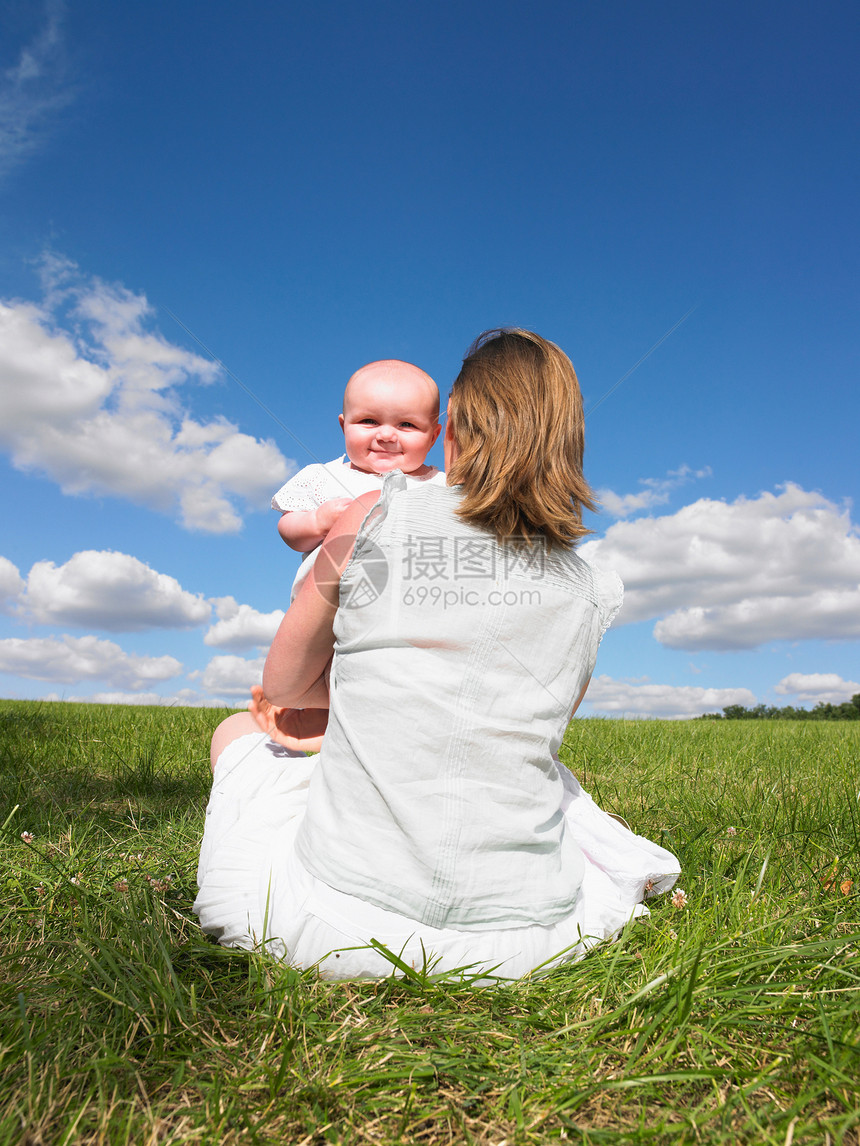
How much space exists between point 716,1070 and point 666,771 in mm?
3684

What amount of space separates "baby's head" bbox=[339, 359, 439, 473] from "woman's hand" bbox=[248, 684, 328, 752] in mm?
1208

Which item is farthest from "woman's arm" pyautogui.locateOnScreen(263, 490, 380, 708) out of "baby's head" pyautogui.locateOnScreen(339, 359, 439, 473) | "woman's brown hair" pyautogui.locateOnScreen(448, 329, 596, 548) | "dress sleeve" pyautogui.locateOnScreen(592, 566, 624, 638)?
"baby's head" pyautogui.locateOnScreen(339, 359, 439, 473)

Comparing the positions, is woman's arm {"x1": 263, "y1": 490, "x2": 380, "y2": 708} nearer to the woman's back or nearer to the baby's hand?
the woman's back

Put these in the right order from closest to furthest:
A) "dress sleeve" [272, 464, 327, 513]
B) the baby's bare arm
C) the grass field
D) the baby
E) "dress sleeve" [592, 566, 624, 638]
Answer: the grass field → "dress sleeve" [592, 566, 624, 638] → the baby's bare arm → "dress sleeve" [272, 464, 327, 513] → the baby

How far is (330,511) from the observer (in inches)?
88.6

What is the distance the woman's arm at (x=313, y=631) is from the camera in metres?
1.93

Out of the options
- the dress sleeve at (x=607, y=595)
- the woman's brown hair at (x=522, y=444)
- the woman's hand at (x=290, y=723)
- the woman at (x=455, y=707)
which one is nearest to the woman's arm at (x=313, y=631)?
the woman at (x=455, y=707)

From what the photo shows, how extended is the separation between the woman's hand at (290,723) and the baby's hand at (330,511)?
0.62 metres

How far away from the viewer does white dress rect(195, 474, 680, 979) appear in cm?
179

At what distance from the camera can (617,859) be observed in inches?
93.4

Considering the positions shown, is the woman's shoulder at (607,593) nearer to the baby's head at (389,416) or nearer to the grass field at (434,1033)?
the grass field at (434,1033)

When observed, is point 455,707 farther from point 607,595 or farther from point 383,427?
point 383,427

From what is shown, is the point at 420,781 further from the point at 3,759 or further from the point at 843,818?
the point at 3,759

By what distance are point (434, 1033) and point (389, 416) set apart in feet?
7.75
